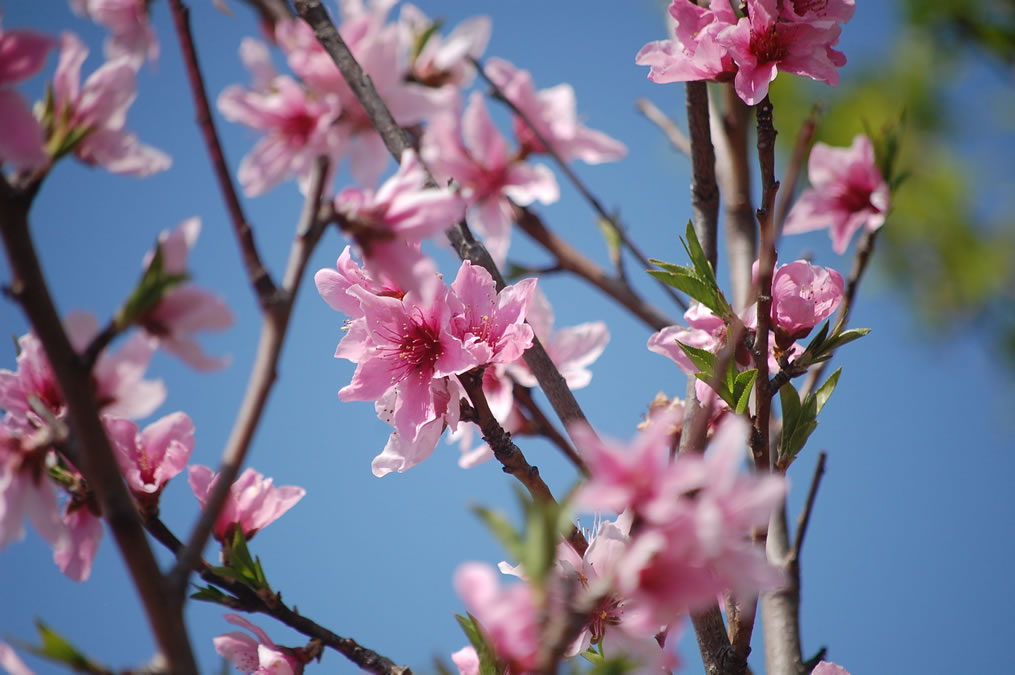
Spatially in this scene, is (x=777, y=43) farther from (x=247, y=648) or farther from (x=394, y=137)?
(x=247, y=648)

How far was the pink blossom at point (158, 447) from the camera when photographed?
726mm

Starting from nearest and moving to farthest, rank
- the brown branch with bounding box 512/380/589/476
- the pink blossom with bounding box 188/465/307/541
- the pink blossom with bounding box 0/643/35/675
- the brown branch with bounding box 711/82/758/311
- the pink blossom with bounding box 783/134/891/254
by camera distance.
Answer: the pink blossom with bounding box 0/643/35/675 < the pink blossom with bounding box 188/465/307/541 < the brown branch with bounding box 512/380/589/476 < the brown branch with bounding box 711/82/758/311 < the pink blossom with bounding box 783/134/891/254

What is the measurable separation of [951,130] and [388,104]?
503 centimetres

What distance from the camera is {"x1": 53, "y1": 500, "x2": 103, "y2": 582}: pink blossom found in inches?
25.5

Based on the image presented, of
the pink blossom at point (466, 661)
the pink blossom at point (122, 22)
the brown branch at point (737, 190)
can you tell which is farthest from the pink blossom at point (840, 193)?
the pink blossom at point (122, 22)

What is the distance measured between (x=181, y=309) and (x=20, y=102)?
15cm

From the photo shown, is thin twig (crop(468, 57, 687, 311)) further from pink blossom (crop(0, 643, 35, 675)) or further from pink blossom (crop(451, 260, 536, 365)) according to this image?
pink blossom (crop(0, 643, 35, 675))

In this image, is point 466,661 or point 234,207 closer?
point 234,207

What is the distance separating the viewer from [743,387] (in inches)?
31.2

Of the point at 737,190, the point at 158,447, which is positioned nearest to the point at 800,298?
the point at 737,190

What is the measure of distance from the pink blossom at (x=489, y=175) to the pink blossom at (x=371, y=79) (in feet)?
1.59

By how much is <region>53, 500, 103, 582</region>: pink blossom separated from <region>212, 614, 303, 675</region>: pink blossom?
0.65 feet

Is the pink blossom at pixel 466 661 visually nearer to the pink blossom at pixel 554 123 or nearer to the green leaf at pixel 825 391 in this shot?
the green leaf at pixel 825 391

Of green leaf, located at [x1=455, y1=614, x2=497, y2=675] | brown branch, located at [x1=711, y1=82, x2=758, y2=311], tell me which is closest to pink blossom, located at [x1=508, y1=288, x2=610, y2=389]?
brown branch, located at [x1=711, y1=82, x2=758, y2=311]
